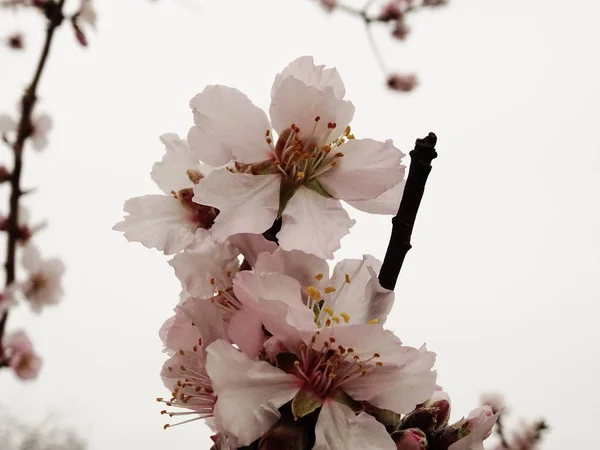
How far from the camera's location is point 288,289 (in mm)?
376

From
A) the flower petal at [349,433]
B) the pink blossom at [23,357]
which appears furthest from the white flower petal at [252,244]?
the pink blossom at [23,357]

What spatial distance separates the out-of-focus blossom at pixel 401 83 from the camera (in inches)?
91.0

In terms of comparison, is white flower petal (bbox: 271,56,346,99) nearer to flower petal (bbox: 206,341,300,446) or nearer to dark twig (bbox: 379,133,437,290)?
dark twig (bbox: 379,133,437,290)

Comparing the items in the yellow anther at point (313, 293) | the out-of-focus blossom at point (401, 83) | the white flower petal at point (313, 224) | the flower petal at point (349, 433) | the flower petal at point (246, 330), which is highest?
the out-of-focus blossom at point (401, 83)

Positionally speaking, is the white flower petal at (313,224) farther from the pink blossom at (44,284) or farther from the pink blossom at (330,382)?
the pink blossom at (44,284)

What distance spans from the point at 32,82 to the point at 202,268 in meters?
0.60

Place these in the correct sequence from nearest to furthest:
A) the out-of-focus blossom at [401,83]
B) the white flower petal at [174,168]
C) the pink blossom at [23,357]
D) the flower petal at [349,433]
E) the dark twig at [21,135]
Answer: the flower petal at [349,433]
the white flower petal at [174,168]
the dark twig at [21,135]
the pink blossom at [23,357]
the out-of-focus blossom at [401,83]

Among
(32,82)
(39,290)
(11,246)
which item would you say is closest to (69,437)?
(39,290)

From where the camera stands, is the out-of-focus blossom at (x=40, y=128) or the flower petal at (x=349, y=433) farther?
the out-of-focus blossom at (x=40, y=128)

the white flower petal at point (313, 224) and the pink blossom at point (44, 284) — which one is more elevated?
the pink blossom at point (44, 284)

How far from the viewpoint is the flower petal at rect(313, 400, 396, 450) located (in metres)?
0.36

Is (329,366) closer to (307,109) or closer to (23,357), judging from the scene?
(307,109)

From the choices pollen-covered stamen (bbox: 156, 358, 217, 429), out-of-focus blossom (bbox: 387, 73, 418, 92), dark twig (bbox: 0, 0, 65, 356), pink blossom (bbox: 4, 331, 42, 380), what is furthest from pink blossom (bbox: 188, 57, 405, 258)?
out-of-focus blossom (bbox: 387, 73, 418, 92)

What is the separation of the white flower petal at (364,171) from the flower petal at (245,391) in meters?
0.13
